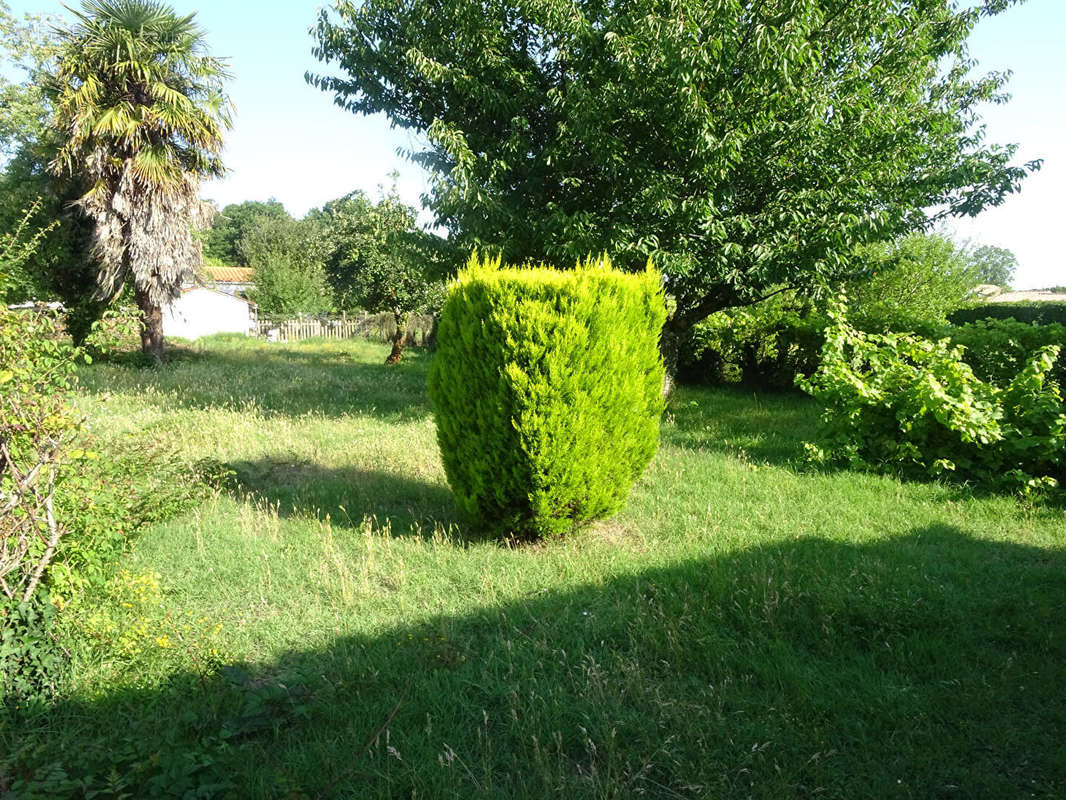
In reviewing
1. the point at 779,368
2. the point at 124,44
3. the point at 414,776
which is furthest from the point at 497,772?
the point at 124,44

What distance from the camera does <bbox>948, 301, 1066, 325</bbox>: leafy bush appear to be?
38.4ft

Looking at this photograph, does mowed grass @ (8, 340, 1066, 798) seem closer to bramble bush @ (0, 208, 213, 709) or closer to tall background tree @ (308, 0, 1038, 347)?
bramble bush @ (0, 208, 213, 709)

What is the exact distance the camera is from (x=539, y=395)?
463 cm

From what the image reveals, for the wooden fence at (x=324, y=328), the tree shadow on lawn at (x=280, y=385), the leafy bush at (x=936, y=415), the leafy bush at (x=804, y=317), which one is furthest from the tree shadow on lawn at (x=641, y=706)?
the wooden fence at (x=324, y=328)

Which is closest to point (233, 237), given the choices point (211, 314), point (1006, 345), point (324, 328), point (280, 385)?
point (211, 314)

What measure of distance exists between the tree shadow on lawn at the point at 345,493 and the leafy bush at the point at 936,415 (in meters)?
4.16

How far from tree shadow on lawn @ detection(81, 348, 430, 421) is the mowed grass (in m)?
4.87

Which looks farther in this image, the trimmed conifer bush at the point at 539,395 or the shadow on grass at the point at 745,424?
the shadow on grass at the point at 745,424

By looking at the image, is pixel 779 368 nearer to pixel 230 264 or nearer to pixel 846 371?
pixel 846 371

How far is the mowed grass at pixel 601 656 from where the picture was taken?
2.62 m

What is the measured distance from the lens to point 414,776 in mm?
2570

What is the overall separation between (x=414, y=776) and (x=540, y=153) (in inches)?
333

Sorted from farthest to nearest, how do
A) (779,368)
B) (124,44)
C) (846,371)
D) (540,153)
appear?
(124,44), (779,368), (540,153), (846,371)

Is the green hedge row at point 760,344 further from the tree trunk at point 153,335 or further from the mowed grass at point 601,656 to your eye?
the tree trunk at point 153,335
